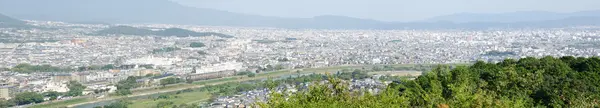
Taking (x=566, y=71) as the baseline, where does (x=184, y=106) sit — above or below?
below

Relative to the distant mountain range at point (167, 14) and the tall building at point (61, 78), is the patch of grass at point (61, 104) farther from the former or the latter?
the distant mountain range at point (167, 14)

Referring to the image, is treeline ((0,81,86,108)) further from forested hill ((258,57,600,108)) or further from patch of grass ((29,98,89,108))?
forested hill ((258,57,600,108))

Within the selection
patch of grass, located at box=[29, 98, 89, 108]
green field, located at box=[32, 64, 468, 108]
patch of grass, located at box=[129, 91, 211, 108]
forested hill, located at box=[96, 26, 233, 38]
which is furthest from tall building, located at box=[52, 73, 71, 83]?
forested hill, located at box=[96, 26, 233, 38]

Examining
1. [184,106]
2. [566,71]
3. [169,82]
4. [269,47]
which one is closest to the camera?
[566,71]

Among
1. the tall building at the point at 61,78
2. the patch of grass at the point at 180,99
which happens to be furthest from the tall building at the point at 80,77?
the patch of grass at the point at 180,99

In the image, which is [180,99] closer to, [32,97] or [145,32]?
[32,97]

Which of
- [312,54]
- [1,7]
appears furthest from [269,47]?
[1,7]

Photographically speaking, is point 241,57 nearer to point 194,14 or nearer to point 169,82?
point 169,82
